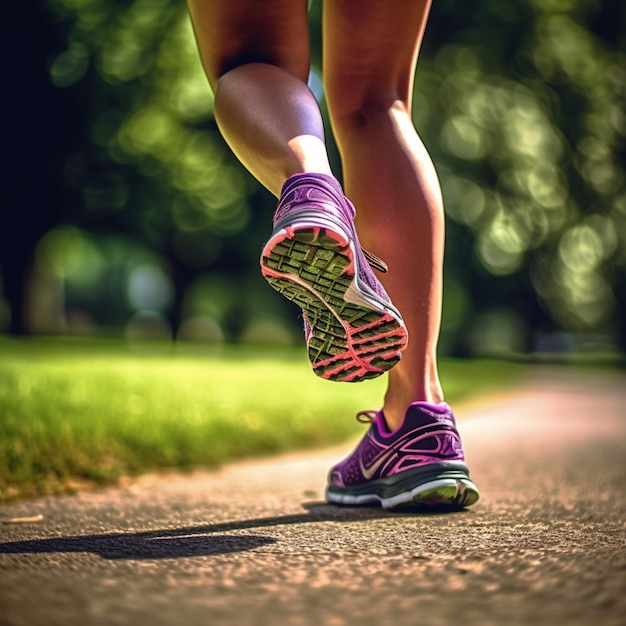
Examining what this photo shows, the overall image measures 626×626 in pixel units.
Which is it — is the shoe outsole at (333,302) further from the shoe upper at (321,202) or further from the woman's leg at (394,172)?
the woman's leg at (394,172)

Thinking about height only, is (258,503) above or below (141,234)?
below

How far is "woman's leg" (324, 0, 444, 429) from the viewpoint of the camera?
1.94 metres

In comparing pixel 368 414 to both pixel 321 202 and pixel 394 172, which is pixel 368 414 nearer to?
pixel 394 172

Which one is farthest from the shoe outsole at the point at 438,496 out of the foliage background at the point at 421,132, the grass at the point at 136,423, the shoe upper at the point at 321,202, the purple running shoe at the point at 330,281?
the foliage background at the point at 421,132

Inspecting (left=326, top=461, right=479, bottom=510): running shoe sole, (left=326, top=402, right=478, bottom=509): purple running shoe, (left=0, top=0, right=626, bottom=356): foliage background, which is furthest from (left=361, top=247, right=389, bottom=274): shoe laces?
(left=0, top=0, right=626, bottom=356): foliage background

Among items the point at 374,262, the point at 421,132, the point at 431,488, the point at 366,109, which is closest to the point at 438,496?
the point at 431,488

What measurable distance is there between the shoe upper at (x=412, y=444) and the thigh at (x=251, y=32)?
0.90 m

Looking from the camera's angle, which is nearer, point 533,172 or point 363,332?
point 363,332

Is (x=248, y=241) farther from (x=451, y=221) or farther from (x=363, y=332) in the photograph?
(x=363, y=332)

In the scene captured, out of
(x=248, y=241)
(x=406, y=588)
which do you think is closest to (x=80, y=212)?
(x=248, y=241)

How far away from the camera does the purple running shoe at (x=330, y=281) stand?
1449 millimetres

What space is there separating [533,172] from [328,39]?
14109mm

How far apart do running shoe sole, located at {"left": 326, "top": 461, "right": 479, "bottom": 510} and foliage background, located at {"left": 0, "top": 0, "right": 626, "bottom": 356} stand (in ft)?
38.0

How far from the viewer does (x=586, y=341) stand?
49.3 m
